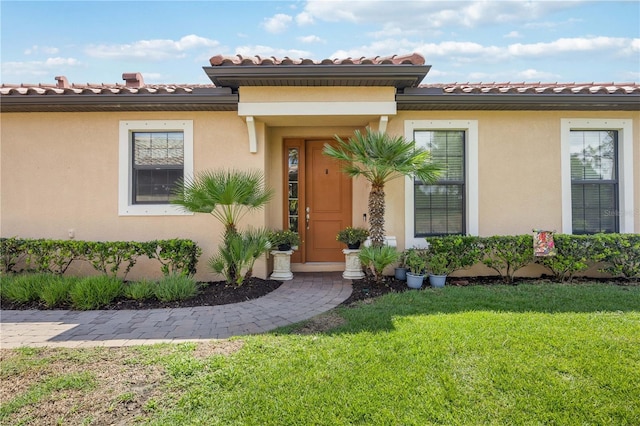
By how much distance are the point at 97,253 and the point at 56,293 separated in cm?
93

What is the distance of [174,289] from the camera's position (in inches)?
203

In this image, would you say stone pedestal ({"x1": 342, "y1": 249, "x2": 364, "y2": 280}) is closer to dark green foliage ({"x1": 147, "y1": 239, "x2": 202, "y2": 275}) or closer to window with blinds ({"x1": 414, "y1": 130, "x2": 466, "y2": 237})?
window with blinds ({"x1": 414, "y1": 130, "x2": 466, "y2": 237})

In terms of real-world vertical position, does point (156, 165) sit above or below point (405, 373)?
above

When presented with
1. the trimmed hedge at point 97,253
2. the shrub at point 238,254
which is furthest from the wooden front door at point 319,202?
the trimmed hedge at point 97,253

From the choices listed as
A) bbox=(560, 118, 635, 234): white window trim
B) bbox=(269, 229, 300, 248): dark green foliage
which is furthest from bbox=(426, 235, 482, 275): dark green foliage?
bbox=(269, 229, 300, 248): dark green foliage

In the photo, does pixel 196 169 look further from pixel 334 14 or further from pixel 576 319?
pixel 576 319

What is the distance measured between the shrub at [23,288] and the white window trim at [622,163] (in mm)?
9824

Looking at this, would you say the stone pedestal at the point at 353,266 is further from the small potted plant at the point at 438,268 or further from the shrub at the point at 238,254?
the shrub at the point at 238,254

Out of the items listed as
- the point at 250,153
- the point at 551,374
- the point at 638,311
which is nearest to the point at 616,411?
the point at 551,374

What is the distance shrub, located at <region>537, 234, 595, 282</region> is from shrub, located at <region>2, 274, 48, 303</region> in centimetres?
876

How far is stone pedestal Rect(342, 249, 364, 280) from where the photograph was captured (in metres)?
6.46

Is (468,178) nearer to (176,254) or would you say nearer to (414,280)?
(414,280)

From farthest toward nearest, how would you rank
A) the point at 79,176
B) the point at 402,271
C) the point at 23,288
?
the point at 79,176 → the point at 402,271 → the point at 23,288

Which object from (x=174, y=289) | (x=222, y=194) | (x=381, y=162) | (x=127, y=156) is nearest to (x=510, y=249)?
(x=381, y=162)
